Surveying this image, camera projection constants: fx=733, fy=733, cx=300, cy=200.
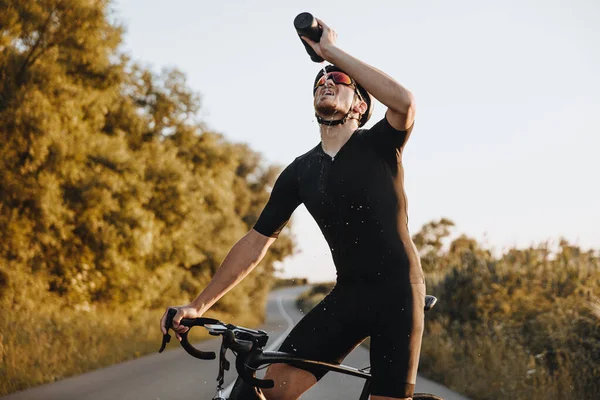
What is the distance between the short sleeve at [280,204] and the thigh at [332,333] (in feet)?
1.55

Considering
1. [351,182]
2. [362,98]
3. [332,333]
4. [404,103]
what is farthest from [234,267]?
[404,103]

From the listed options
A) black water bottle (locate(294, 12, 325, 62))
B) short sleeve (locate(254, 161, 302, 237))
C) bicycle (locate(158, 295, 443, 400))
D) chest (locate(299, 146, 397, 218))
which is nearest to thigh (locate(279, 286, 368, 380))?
bicycle (locate(158, 295, 443, 400))

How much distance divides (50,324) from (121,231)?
7.45m

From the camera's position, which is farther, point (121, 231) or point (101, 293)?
point (101, 293)

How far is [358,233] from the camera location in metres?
2.84

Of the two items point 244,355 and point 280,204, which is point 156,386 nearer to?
point 280,204

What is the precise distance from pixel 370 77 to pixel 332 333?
101cm

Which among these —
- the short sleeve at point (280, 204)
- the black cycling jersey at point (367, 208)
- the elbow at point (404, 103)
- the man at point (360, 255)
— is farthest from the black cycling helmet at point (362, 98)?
the elbow at point (404, 103)

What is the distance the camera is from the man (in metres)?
2.77

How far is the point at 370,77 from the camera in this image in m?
2.53

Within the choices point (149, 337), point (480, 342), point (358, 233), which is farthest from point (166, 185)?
point (358, 233)

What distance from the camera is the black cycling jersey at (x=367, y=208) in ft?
9.21

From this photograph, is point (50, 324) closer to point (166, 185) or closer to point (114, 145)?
point (114, 145)

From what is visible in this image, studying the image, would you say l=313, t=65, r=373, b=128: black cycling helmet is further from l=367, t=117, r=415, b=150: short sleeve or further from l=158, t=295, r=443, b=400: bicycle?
Result: l=158, t=295, r=443, b=400: bicycle
